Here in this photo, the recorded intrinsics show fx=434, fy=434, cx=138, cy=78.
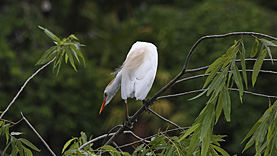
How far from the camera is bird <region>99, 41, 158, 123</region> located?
4.88 feet

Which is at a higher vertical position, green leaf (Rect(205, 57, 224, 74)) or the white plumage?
green leaf (Rect(205, 57, 224, 74))

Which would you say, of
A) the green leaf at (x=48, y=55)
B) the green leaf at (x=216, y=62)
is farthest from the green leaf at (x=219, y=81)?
the green leaf at (x=48, y=55)

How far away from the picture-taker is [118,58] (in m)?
4.88

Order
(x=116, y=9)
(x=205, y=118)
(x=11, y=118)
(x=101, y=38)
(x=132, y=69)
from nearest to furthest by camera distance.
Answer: (x=205, y=118)
(x=132, y=69)
(x=11, y=118)
(x=101, y=38)
(x=116, y=9)

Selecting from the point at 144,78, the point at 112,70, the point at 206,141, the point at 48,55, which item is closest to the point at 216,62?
the point at 206,141

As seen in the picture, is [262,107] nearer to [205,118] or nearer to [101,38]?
[101,38]

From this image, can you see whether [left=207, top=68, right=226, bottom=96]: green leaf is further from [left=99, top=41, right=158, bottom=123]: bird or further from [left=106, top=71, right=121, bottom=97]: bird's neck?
[left=106, top=71, right=121, bottom=97]: bird's neck

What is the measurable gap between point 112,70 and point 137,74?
11.2 ft

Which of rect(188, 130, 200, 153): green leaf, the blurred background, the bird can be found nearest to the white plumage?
the bird

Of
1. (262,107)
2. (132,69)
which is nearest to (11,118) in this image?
(262,107)

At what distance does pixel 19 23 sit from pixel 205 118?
442cm

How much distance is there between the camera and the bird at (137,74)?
1487 millimetres

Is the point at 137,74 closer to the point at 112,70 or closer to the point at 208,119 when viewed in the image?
the point at 208,119

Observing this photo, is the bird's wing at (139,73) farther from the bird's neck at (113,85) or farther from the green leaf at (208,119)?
the green leaf at (208,119)
